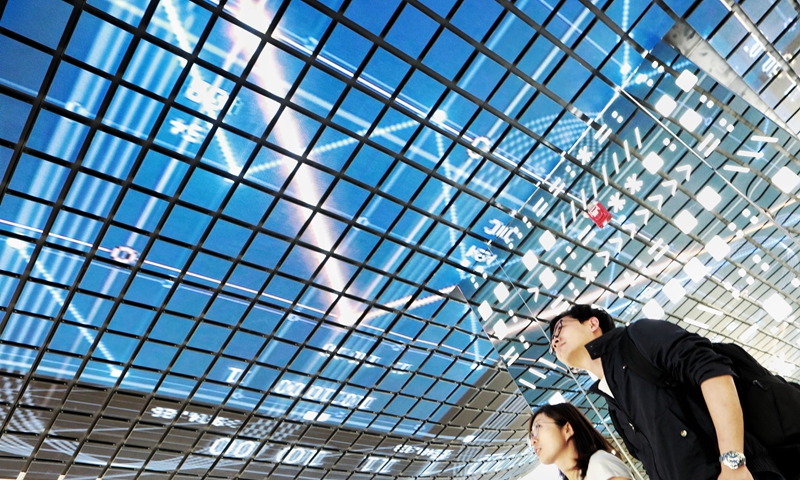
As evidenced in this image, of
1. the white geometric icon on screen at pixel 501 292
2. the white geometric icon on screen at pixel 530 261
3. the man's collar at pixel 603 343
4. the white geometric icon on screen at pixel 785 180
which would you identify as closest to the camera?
the man's collar at pixel 603 343

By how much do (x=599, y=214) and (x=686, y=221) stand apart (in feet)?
10.1

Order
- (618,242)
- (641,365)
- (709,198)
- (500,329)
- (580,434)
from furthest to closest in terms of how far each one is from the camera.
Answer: (500,329) → (618,242) → (709,198) → (580,434) → (641,365)

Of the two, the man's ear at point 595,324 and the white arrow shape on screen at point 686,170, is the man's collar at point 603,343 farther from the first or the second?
the white arrow shape on screen at point 686,170

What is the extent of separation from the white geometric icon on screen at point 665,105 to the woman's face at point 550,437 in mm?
10991

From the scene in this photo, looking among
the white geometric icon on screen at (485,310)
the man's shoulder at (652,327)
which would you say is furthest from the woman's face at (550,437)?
the white geometric icon on screen at (485,310)

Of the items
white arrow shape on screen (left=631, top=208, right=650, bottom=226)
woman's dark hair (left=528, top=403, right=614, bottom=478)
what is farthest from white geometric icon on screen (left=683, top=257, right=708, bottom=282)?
woman's dark hair (left=528, top=403, right=614, bottom=478)

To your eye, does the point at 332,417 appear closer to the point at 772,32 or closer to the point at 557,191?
the point at 557,191

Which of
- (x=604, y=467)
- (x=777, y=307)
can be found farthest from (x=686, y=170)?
(x=604, y=467)

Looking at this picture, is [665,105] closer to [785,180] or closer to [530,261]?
[785,180]

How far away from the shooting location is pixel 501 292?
1838 cm

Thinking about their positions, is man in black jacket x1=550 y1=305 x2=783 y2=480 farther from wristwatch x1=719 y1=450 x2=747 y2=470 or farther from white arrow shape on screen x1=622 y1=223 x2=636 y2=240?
white arrow shape on screen x1=622 y1=223 x2=636 y2=240

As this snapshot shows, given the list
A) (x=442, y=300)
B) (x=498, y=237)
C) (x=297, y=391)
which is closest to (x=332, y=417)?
(x=297, y=391)

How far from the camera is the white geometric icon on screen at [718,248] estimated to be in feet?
42.2

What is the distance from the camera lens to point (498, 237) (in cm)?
2138
